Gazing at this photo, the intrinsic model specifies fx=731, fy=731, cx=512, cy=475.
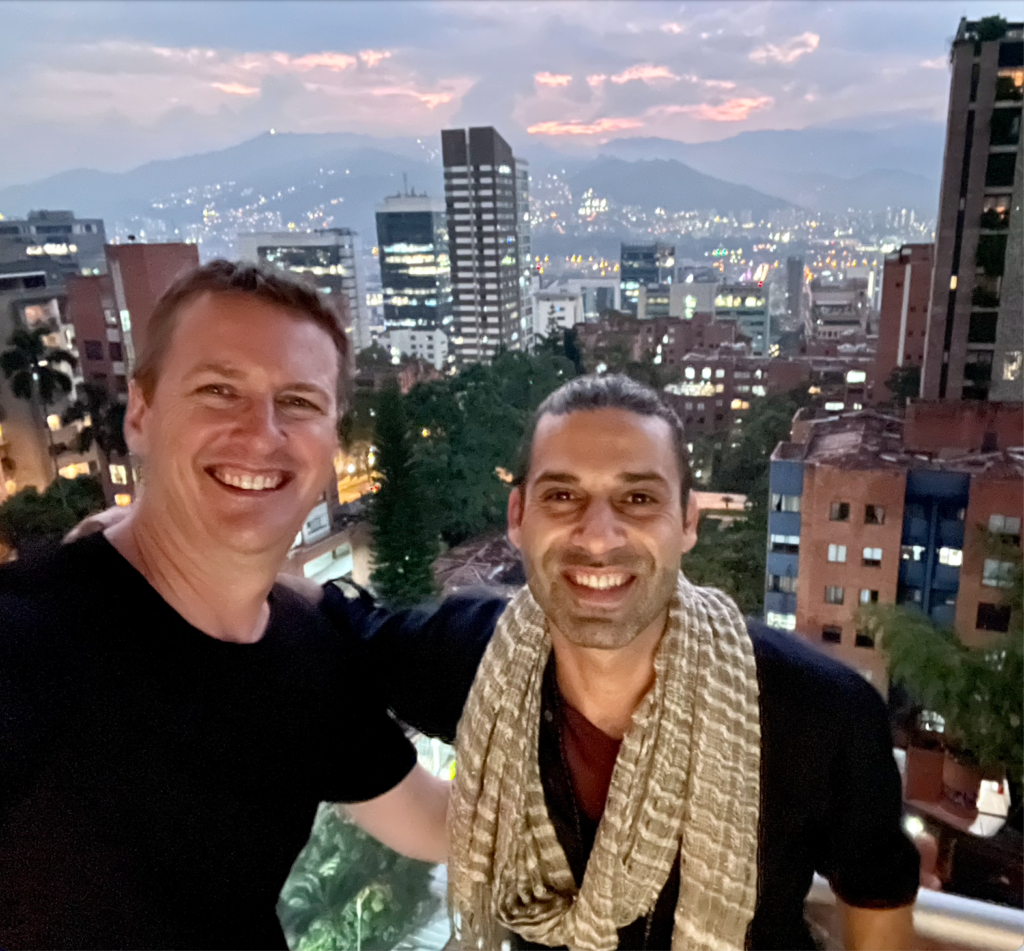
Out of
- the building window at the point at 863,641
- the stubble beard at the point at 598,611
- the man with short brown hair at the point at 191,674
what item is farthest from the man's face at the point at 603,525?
the building window at the point at 863,641

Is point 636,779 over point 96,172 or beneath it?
beneath

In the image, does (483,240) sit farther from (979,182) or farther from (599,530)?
(599,530)

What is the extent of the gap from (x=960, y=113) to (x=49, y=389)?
6547 mm

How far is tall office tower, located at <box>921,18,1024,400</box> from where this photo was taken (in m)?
4.81

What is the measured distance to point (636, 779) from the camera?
0.87m

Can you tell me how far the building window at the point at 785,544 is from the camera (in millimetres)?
3852

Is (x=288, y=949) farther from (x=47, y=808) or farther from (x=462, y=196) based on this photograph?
(x=462, y=196)

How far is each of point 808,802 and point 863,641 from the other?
3.08m

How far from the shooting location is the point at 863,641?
11.7 feet

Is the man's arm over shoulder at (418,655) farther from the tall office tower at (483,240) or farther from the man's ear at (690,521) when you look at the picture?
the tall office tower at (483,240)

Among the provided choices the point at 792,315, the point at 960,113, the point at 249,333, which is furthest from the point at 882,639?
the point at 792,315

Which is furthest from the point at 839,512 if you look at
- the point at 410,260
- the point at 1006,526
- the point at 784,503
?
the point at 410,260

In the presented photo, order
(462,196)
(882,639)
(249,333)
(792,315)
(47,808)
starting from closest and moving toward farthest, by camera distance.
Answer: (47,808) < (249,333) < (882,639) < (462,196) < (792,315)

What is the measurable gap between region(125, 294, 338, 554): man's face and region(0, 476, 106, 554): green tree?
3.14 meters
